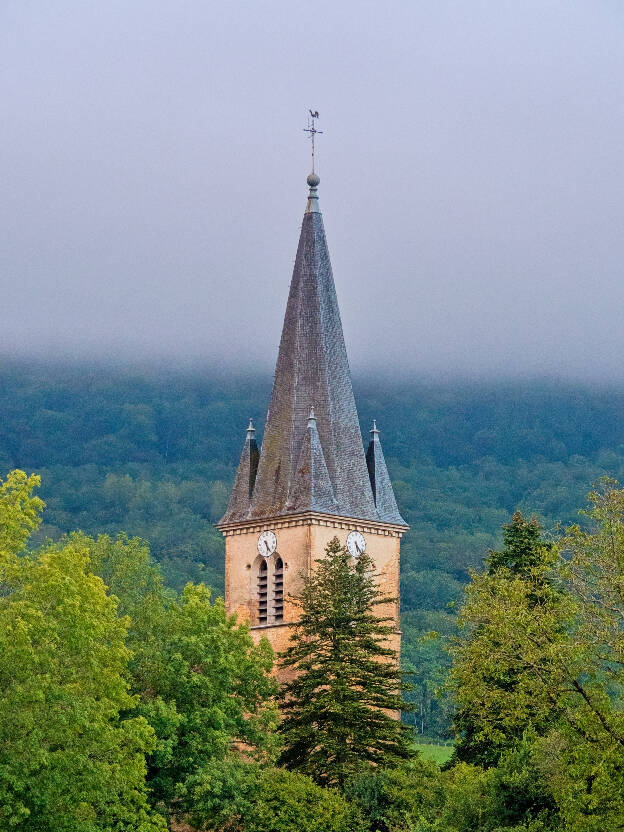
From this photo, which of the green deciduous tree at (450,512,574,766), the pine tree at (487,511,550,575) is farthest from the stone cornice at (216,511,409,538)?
the green deciduous tree at (450,512,574,766)

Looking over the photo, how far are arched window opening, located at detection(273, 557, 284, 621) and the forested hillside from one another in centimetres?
6147

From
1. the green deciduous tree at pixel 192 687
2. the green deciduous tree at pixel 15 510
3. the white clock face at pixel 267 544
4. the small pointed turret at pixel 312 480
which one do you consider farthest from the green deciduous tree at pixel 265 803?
the white clock face at pixel 267 544

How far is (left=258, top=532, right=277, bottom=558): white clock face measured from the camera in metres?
78.8

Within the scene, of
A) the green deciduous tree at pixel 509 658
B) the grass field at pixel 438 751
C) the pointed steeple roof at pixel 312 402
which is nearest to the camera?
the green deciduous tree at pixel 509 658

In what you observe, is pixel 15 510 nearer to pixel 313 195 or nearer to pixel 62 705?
pixel 62 705

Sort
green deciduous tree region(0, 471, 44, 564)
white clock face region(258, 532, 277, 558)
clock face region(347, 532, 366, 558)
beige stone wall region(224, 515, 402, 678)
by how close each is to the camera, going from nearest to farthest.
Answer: green deciduous tree region(0, 471, 44, 564)
beige stone wall region(224, 515, 402, 678)
white clock face region(258, 532, 277, 558)
clock face region(347, 532, 366, 558)

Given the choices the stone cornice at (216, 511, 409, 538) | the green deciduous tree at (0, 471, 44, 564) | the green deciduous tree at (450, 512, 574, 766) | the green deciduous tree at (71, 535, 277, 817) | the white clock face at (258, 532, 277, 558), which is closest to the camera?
the green deciduous tree at (450, 512, 574, 766)

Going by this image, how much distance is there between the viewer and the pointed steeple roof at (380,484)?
80.8 metres

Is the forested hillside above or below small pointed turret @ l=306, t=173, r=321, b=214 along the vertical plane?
below

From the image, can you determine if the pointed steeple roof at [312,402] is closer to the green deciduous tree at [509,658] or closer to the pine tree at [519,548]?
the pine tree at [519,548]

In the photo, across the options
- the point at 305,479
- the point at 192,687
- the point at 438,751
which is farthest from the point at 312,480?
the point at 438,751

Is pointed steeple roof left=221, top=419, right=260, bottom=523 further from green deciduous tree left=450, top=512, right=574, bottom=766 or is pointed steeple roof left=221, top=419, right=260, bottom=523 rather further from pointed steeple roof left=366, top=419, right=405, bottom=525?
green deciduous tree left=450, top=512, right=574, bottom=766

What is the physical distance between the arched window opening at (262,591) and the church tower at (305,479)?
38 millimetres

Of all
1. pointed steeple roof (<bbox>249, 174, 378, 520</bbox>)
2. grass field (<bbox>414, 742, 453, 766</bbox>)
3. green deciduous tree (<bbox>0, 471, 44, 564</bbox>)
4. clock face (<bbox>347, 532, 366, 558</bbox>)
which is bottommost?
grass field (<bbox>414, 742, 453, 766</bbox>)
